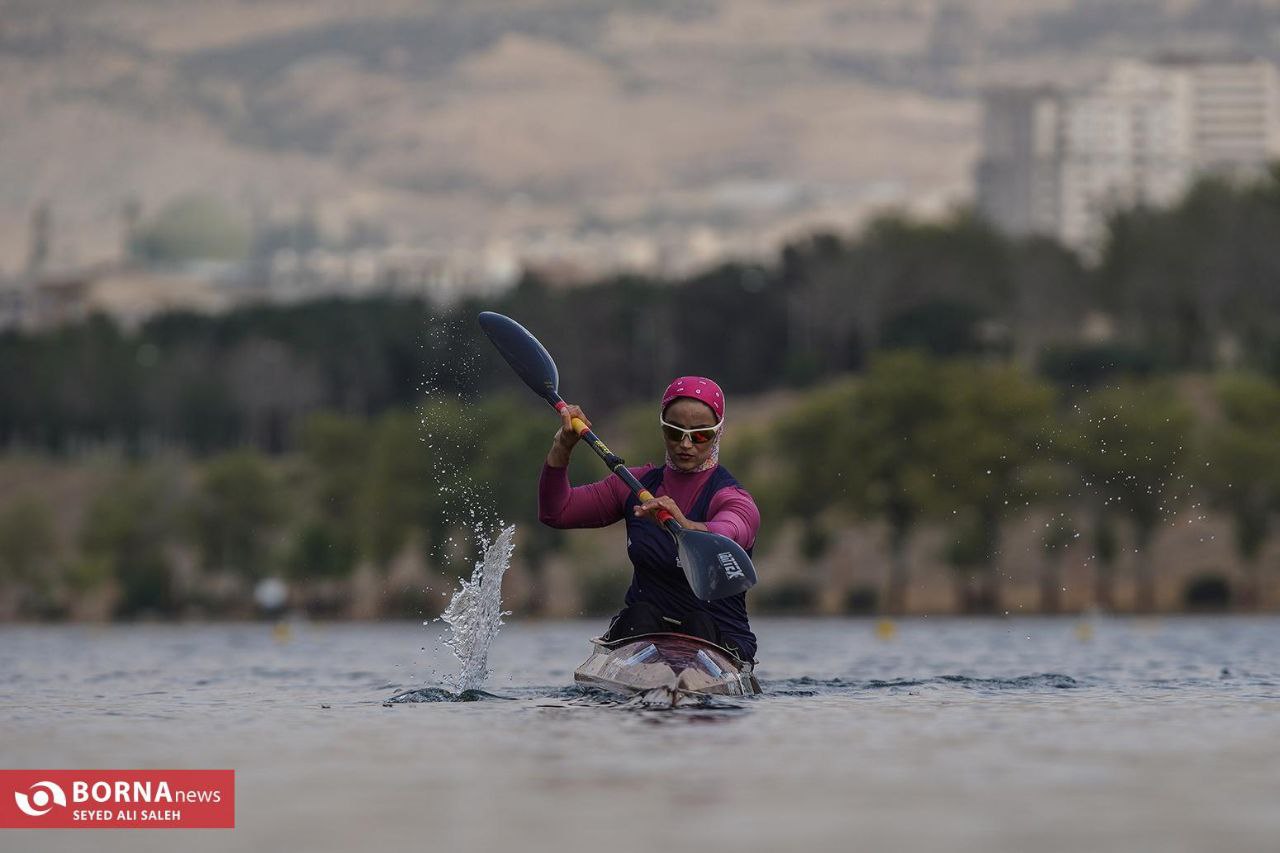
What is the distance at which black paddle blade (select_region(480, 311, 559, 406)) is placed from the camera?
86.6 ft

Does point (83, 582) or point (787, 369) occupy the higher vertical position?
point (787, 369)

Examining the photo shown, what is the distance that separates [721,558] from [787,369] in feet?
527

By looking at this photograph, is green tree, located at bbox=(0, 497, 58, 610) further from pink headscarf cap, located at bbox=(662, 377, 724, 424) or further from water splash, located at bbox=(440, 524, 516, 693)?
pink headscarf cap, located at bbox=(662, 377, 724, 424)

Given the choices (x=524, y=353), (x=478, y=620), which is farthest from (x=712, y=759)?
(x=478, y=620)

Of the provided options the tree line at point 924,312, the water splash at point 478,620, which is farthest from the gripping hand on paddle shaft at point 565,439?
the tree line at point 924,312

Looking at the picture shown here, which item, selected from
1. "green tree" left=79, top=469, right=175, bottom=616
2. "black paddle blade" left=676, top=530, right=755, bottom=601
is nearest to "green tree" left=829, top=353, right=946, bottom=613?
"green tree" left=79, top=469, right=175, bottom=616

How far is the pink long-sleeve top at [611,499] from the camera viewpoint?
23578 mm

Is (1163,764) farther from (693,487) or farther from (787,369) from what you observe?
(787,369)

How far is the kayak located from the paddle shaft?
1398 millimetres

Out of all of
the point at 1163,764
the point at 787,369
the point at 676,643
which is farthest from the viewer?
the point at 787,369

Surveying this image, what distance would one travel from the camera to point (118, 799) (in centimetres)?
1661

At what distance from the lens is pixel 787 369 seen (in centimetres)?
18275

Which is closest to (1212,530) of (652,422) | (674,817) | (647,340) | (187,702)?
→ (652,422)

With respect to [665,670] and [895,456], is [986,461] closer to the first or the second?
[895,456]
